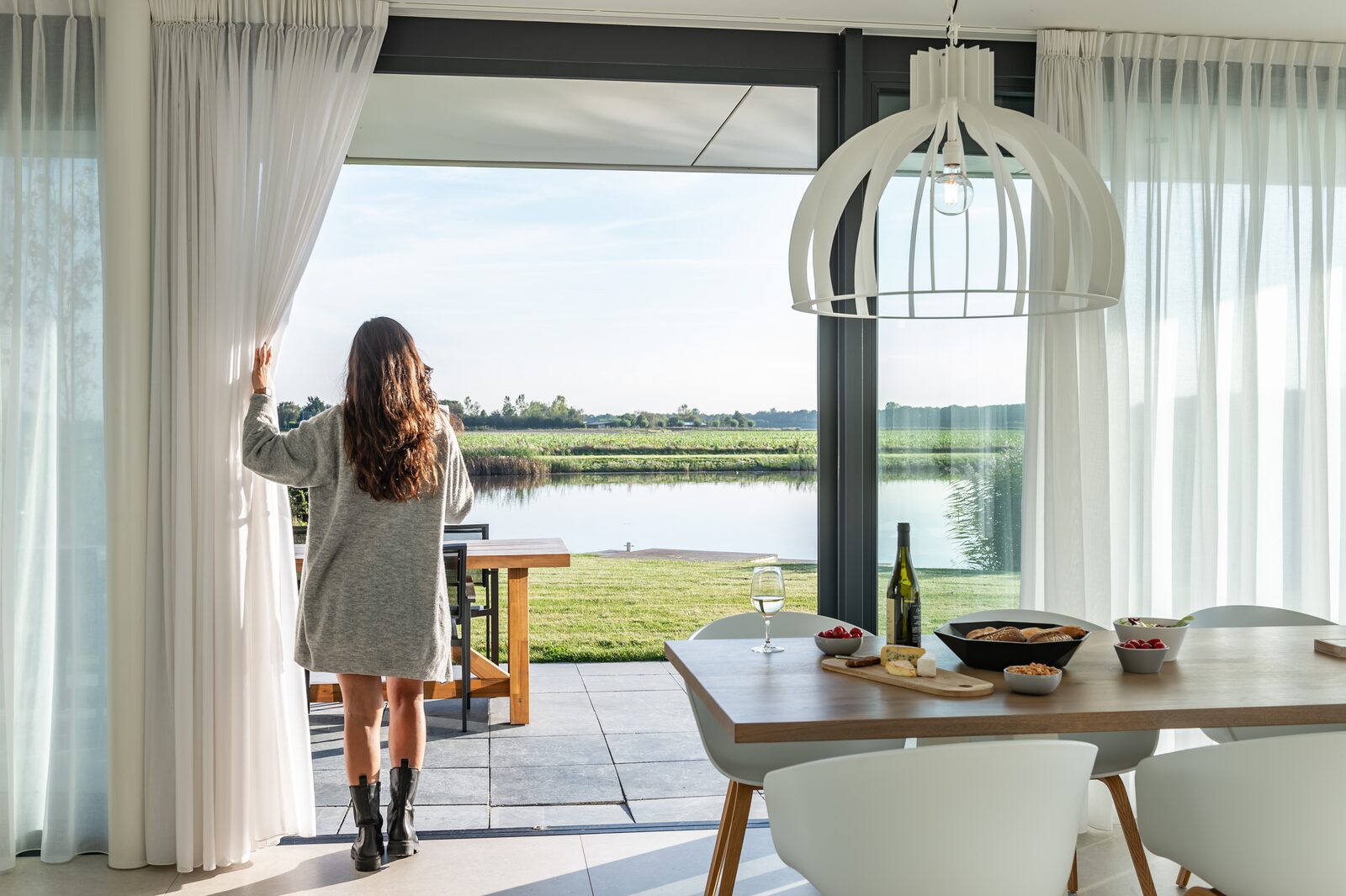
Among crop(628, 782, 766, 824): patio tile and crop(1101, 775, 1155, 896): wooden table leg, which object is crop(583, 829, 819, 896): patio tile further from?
crop(1101, 775, 1155, 896): wooden table leg

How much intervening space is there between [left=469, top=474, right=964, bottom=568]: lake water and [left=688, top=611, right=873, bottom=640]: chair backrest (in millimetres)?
7631

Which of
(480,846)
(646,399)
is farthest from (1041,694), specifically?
(646,399)

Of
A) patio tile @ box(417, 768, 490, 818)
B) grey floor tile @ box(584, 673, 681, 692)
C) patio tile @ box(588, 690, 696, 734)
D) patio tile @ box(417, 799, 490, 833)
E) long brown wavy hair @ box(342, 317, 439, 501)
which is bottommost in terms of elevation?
grey floor tile @ box(584, 673, 681, 692)

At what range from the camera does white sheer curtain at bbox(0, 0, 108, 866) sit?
3018mm

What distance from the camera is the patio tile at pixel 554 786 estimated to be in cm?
363

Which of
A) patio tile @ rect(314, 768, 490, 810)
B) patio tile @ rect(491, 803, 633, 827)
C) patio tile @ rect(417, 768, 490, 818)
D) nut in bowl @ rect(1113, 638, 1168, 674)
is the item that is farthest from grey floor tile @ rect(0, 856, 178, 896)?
nut in bowl @ rect(1113, 638, 1168, 674)

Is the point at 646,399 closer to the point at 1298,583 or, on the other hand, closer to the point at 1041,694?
the point at 1298,583

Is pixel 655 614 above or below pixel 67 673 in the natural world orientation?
below

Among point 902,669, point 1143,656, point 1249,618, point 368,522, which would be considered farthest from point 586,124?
point 1143,656

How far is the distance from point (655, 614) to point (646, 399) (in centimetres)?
308

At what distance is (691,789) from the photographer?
3.72 m

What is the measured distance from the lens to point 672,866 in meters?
3.02

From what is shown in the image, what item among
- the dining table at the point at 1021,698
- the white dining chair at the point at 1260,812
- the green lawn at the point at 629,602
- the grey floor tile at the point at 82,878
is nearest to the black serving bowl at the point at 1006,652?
the dining table at the point at 1021,698

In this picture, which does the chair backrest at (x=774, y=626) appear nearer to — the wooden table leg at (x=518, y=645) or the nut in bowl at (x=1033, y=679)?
the nut in bowl at (x=1033, y=679)
